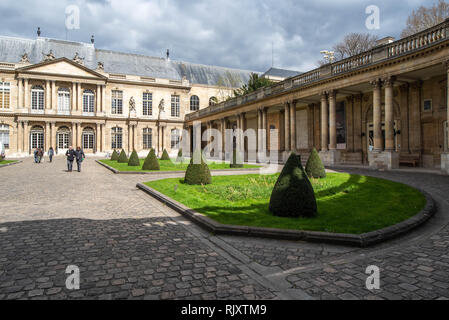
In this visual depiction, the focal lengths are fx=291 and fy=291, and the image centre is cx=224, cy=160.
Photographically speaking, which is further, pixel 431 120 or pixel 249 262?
pixel 431 120

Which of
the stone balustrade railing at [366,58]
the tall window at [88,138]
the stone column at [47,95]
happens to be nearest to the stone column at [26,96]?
the stone column at [47,95]

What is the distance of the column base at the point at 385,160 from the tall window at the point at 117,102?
38363 millimetres

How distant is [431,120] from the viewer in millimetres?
16469

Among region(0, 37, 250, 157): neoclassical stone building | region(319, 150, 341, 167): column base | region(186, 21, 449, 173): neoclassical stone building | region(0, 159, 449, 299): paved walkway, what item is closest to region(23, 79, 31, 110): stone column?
region(0, 37, 250, 157): neoclassical stone building

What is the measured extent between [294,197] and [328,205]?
1498 mm

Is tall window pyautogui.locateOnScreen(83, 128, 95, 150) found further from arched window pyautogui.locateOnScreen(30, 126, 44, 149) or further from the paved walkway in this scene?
the paved walkway

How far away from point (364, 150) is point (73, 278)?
837 inches

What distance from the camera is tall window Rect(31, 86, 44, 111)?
39.6 m

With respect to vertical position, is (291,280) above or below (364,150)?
below

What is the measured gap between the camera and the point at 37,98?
3984cm

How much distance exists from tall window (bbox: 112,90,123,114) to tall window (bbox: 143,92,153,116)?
3472 millimetres

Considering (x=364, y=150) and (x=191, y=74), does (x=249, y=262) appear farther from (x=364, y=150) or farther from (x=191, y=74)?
(x=191, y=74)

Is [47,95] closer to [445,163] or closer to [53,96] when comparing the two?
[53,96]

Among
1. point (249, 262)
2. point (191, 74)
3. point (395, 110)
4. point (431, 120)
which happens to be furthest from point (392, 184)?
point (191, 74)
